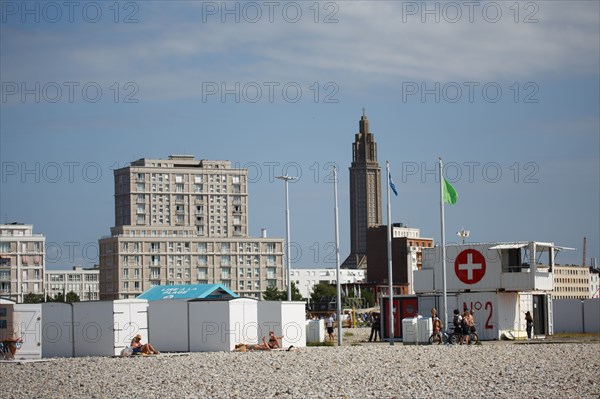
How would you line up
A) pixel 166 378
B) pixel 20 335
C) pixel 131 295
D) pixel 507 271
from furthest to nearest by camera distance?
pixel 131 295 < pixel 507 271 < pixel 20 335 < pixel 166 378

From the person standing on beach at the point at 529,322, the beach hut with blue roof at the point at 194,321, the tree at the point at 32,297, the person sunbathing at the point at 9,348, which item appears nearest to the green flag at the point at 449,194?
the person standing on beach at the point at 529,322

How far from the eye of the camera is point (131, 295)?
15262 cm

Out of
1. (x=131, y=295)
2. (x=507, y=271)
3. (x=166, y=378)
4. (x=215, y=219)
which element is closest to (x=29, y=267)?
(x=131, y=295)

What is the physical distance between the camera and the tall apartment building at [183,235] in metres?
155

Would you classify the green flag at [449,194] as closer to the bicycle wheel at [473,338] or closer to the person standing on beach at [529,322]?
the bicycle wheel at [473,338]

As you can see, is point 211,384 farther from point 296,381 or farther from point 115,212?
point 115,212

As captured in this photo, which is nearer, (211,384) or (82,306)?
(211,384)

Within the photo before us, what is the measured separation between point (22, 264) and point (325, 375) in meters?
136

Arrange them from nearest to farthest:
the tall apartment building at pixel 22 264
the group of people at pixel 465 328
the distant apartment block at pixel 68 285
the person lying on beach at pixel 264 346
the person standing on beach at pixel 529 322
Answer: the person lying on beach at pixel 264 346, the group of people at pixel 465 328, the person standing on beach at pixel 529 322, the tall apartment building at pixel 22 264, the distant apartment block at pixel 68 285

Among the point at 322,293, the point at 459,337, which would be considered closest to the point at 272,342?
the point at 459,337

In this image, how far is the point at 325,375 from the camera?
105 feet

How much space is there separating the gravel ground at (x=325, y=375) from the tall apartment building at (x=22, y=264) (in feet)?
395

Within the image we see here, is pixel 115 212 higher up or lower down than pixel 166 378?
higher up

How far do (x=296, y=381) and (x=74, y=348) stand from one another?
657 inches
